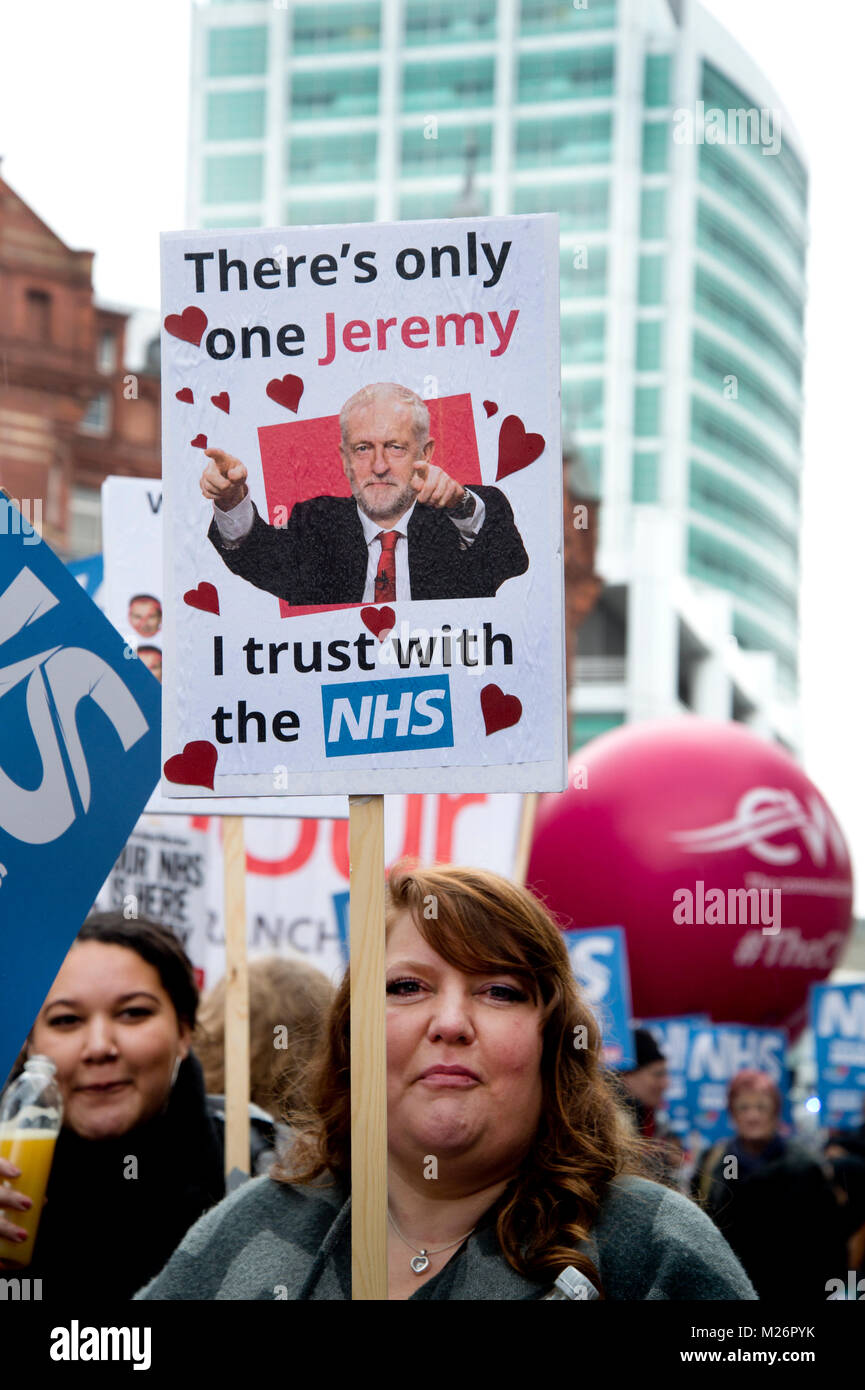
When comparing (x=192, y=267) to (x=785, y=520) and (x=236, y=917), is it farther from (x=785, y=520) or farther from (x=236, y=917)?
(x=785, y=520)

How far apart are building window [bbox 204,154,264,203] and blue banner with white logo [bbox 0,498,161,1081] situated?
66150mm

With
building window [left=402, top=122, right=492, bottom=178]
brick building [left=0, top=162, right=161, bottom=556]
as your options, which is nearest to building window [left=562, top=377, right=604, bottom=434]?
building window [left=402, top=122, right=492, bottom=178]

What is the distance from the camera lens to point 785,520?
74.4 meters

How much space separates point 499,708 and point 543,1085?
0.52m

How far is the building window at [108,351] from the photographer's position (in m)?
25.9

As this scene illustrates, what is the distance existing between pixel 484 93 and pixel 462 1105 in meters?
66.8

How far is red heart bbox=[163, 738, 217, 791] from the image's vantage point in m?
2.51

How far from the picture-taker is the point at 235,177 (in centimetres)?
6688

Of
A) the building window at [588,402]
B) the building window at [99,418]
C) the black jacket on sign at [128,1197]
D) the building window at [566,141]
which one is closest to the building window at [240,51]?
the building window at [566,141]

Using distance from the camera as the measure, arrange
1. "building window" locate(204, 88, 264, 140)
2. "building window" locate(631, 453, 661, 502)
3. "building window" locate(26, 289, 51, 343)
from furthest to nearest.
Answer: "building window" locate(204, 88, 264, 140), "building window" locate(631, 453, 661, 502), "building window" locate(26, 289, 51, 343)

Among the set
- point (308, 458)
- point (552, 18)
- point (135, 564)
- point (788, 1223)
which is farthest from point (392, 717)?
point (552, 18)

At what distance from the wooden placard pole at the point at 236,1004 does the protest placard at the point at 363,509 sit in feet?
3.74

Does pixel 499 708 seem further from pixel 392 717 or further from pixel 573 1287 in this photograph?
pixel 573 1287

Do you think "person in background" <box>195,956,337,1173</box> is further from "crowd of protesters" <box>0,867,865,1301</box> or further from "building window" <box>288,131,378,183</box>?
"building window" <box>288,131,378,183</box>
